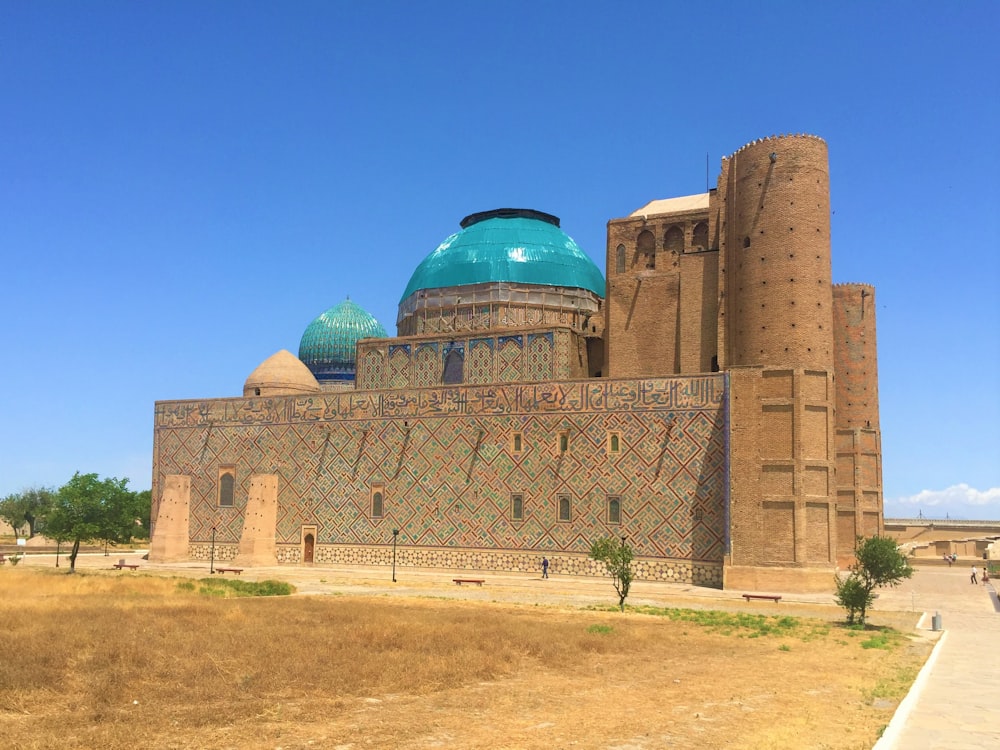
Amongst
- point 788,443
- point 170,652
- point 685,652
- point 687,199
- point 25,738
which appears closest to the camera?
point 25,738

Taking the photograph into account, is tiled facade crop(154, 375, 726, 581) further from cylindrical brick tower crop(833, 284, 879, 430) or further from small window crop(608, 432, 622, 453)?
cylindrical brick tower crop(833, 284, 879, 430)

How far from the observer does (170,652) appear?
37.6 ft

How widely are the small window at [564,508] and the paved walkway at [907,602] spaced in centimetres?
169

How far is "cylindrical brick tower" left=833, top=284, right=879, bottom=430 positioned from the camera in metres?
31.4

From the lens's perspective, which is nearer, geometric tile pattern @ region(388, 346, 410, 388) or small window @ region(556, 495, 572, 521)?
small window @ region(556, 495, 572, 521)

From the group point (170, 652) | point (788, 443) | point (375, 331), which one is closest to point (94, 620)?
point (170, 652)

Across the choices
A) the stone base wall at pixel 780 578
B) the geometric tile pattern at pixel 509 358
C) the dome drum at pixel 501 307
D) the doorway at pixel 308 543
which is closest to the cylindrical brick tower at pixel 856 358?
the stone base wall at pixel 780 578

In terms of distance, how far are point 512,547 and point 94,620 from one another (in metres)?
15.9

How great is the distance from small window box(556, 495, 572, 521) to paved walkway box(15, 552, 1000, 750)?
1.69 m

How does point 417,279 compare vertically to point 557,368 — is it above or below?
above

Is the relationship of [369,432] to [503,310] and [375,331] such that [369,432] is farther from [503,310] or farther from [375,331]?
[375,331]

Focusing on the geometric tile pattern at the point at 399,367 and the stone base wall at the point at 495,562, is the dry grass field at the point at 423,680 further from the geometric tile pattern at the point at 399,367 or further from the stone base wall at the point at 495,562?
the geometric tile pattern at the point at 399,367

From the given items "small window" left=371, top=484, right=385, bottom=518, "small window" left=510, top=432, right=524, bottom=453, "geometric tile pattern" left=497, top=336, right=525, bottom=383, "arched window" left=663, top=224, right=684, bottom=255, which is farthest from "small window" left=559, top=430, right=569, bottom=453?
"arched window" left=663, top=224, right=684, bottom=255

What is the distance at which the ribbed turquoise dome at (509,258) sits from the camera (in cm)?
3678
